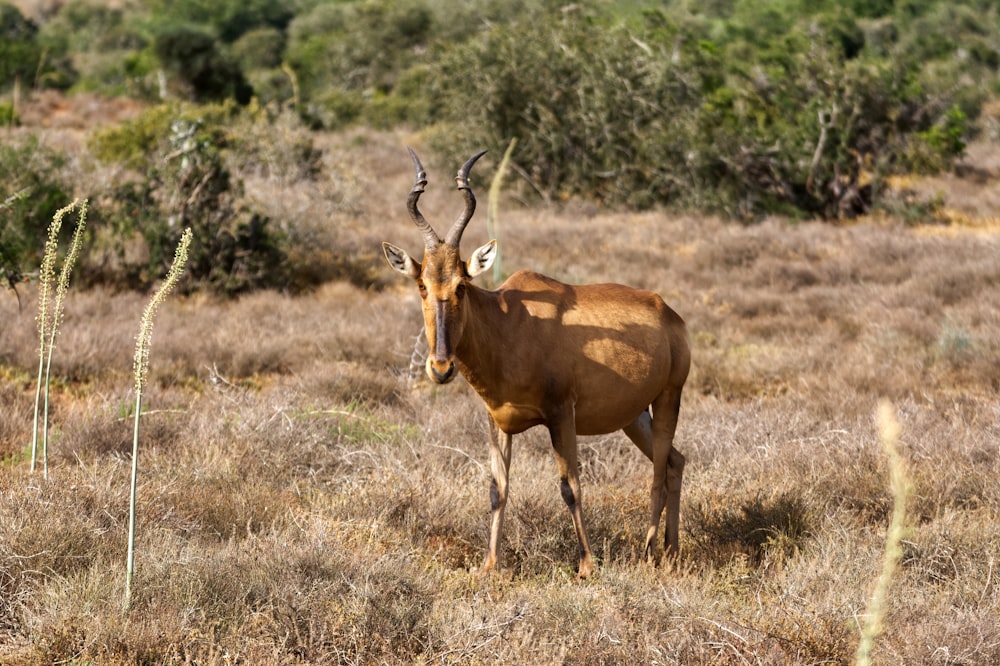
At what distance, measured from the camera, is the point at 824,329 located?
11695 mm

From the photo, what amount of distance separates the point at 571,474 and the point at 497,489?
42cm

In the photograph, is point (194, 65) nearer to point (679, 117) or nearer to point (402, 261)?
point (679, 117)

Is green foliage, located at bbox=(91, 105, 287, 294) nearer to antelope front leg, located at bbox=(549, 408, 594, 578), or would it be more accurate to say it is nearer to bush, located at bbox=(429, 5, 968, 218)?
antelope front leg, located at bbox=(549, 408, 594, 578)

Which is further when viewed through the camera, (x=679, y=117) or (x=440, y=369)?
(x=679, y=117)

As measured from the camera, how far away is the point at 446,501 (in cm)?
600

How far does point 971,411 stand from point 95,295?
9.30 metres

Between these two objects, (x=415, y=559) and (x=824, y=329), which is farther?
(x=824, y=329)

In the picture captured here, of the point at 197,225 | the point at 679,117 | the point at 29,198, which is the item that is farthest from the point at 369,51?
the point at 29,198

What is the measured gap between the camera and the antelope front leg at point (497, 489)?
5.41 meters

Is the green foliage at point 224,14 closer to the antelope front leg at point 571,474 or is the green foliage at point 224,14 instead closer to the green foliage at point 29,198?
the green foliage at point 29,198

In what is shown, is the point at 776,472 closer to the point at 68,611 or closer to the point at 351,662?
the point at 351,662

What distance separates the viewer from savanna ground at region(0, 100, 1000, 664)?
14.1 feet

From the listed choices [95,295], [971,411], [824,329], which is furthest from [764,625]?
[95,295]

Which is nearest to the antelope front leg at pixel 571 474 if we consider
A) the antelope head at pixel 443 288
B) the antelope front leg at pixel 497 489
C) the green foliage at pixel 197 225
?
the antelope front leg at pixel 497 489
